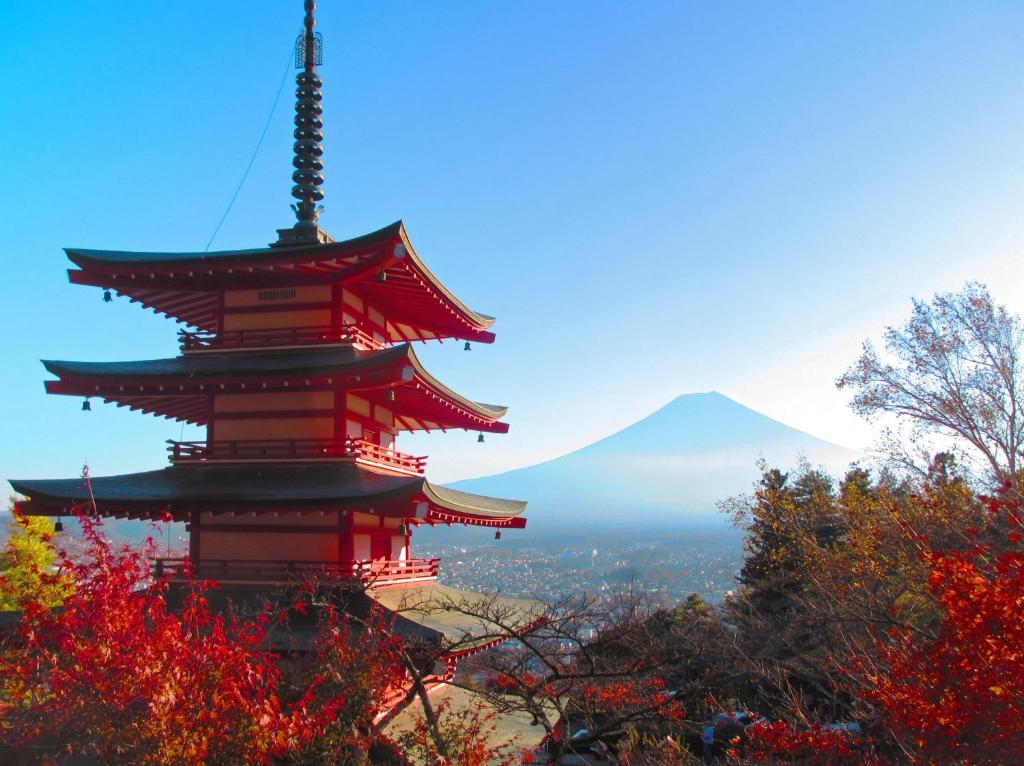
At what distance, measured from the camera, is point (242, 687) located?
8523mm

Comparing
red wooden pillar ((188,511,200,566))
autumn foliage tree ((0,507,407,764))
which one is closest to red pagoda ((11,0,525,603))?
red wooden pillar ((188,511,200,566))

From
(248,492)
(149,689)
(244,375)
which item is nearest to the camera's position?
(149,689)

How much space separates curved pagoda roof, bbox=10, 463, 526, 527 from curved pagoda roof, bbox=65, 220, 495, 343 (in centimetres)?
328

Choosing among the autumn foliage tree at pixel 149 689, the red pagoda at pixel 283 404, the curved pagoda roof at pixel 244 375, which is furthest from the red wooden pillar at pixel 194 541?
the autumn foliage tree at pixel 149 689

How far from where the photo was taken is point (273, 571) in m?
12.2

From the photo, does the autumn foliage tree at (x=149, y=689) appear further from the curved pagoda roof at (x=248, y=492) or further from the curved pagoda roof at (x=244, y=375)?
the curved pagoda roof at (x=244, y=375)

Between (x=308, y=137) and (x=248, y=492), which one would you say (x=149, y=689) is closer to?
(x=248, y=492)

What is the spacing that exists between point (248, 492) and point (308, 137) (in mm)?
8043

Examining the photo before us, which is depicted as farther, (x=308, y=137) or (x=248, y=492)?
(x=308, y=137)

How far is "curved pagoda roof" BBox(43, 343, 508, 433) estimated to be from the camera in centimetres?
1220

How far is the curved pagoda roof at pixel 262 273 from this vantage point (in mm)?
12680

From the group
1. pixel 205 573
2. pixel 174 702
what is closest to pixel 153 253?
pixel 205 573

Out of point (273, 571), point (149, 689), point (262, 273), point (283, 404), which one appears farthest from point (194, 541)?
point (149, 689)

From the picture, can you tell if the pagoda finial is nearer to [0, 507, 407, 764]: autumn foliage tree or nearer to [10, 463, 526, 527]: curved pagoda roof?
[10, 463, 526, 527]: curved pagoda roof
